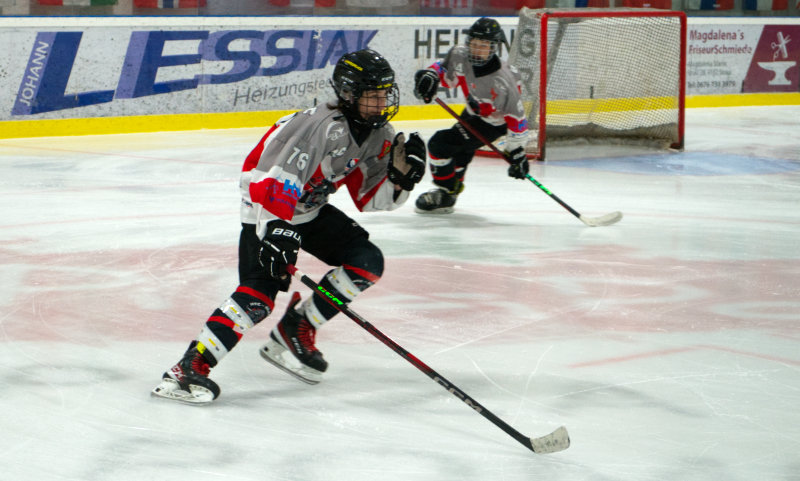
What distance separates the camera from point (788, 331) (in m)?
Answer: 3.37

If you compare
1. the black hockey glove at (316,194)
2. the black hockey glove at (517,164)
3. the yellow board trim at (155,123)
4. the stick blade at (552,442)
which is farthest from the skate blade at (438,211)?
the yellow board trim at (155,123)

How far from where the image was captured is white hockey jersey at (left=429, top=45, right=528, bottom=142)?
17.7 ft

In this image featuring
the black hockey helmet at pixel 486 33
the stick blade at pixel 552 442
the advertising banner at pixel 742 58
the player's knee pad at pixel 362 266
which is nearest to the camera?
the stick blade at pixel 552 442

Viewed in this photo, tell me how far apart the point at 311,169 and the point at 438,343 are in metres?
0.87

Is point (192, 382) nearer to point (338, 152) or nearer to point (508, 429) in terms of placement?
point (338, 152)

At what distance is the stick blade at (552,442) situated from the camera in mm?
2299

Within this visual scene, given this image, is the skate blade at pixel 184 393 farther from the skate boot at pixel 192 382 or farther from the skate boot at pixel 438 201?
the skate boot at pixel 438 201

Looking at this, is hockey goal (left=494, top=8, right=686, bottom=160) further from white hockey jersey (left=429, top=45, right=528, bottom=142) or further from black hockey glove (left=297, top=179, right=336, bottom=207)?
black hockey glove (left=297, top=179, right=336, bottom=207)

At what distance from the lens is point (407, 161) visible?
2.73m

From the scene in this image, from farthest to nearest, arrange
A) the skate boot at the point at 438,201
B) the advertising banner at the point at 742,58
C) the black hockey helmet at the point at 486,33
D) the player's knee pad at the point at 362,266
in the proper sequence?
the advertising banner at the point at 742,58, the skate boot at the point at 438,201, the black hockey helmet at the point at 486,33, the player's knee pad at the point at 362,266

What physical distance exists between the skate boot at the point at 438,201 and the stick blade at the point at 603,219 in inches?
28.8

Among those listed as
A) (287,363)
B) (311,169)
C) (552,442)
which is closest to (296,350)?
(287,363)

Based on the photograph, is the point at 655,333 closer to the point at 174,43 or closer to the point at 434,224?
the point at 434,224

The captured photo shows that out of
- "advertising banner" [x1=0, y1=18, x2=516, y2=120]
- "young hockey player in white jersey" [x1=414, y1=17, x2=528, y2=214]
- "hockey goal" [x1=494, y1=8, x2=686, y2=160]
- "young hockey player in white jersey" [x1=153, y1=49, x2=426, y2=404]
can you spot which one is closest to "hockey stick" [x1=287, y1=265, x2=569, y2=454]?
"young hockey player in white jersey" [x1=153, y1=49, x2=426, y2=404]
